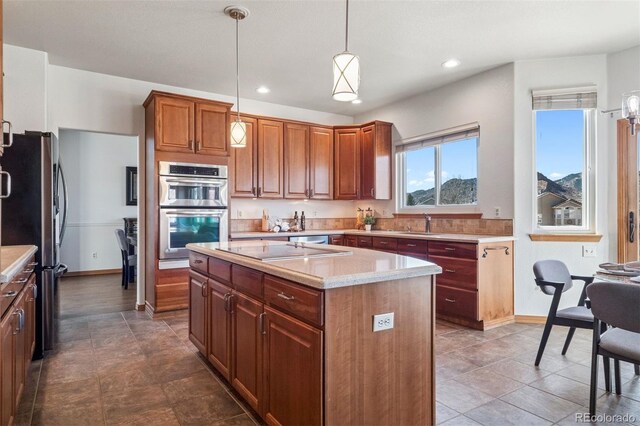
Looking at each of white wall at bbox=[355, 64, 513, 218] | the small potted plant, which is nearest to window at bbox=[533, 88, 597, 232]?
white wall at bbox=[355, 64, 513, 218]

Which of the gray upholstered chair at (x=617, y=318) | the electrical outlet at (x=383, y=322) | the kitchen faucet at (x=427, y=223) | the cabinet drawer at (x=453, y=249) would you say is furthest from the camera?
the kitchen faucet at (x=427, y=223)

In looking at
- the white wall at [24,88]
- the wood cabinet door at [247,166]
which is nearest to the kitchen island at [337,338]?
the wood cabinet door at [247,166]

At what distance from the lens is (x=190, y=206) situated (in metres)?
4.22

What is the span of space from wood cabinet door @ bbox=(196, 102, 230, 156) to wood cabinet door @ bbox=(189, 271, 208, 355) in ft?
5.97

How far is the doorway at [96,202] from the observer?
653 cm

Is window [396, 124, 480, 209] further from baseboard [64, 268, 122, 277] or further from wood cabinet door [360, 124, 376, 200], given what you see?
baseboard [64, 268, 122, 277]

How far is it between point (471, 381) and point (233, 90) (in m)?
4.23

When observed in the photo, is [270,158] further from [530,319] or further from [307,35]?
[530,319]

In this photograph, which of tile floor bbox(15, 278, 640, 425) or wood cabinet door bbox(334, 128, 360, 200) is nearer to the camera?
tile floor bbox(15, 278, 640, 425)

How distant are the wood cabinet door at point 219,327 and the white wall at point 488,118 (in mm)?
3116

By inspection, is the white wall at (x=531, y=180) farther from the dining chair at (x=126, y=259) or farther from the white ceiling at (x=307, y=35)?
the dining chair at (x=126, y=259)

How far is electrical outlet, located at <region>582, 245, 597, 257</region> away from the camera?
149 inches

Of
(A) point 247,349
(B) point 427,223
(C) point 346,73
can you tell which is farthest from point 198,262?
(B) point 427,223

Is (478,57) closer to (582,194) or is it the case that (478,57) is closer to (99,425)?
(582,194)
